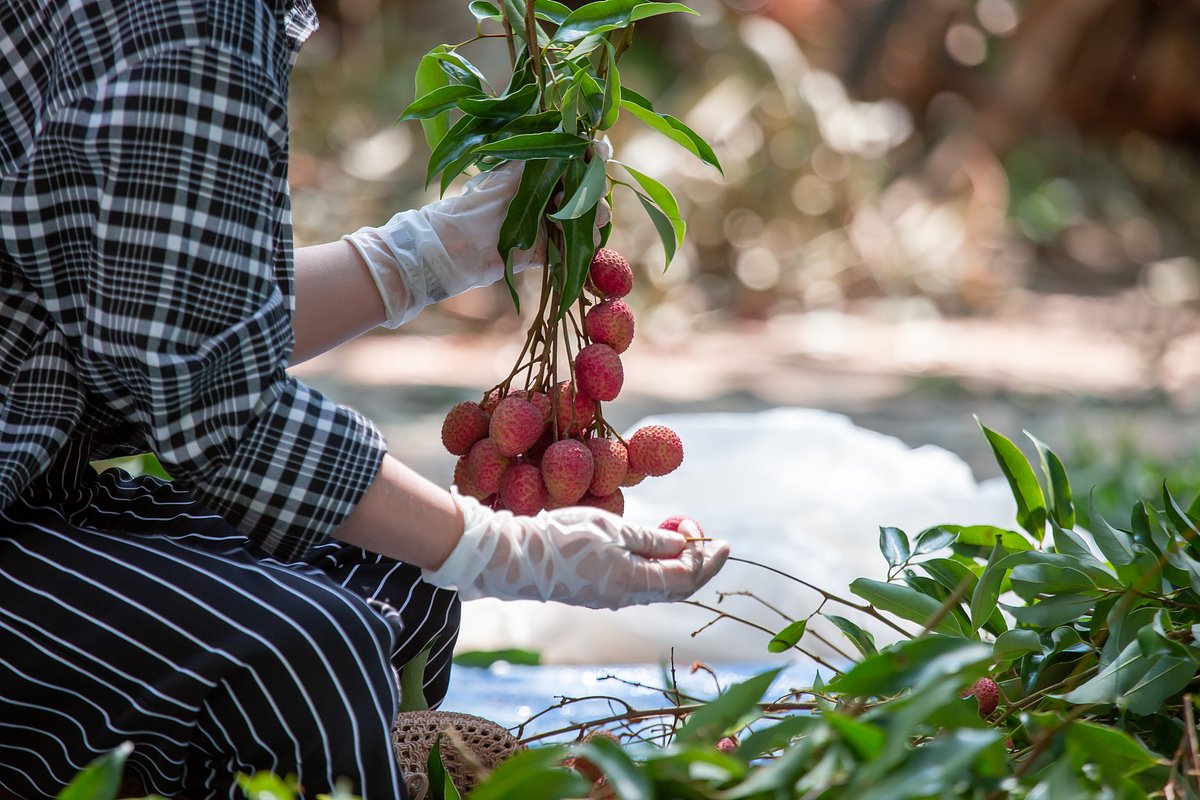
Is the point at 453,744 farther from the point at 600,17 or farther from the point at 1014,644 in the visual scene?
the point at 600,17

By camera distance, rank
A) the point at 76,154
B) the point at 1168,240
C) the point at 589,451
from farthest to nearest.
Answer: the point at 1168,240
the point at 589,451
the point at 76,154

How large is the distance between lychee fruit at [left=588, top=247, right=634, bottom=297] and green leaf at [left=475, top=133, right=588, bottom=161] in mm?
111

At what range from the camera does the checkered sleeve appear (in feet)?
2.58

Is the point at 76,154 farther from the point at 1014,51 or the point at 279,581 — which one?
the point at 1014,51

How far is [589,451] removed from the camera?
1037mm

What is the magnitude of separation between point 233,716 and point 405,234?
1.59 feet

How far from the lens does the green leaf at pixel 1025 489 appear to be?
958 mm

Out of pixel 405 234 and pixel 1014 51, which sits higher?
pixel 1014 51

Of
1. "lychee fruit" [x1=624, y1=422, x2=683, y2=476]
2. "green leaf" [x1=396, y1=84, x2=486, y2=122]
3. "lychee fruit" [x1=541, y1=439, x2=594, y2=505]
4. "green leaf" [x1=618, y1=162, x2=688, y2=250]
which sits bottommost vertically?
"lychee fruit" [x1=541, y1=439, x2=594, y2=505]

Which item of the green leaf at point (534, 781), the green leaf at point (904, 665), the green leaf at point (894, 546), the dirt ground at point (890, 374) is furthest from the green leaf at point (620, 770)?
the dirt ground at point (890, 374)

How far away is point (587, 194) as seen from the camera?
3.13 feet

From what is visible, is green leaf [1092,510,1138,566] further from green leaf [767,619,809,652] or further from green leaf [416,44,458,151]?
green leaf [416,44,458,151]

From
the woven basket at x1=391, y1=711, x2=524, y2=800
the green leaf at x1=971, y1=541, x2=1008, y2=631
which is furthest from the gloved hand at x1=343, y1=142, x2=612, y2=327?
the green leaf at x1=971, y1=541, x2=1008, y2=631

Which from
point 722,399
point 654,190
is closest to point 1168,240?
point 722,399
